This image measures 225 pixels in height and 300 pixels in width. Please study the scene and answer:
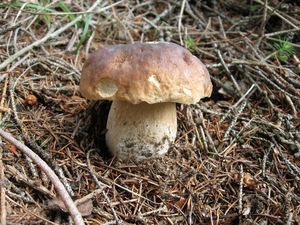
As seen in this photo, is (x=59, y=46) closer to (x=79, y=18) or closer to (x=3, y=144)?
(x=79, y=18)

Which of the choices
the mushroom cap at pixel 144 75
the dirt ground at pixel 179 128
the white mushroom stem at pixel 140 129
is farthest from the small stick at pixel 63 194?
the white mushroom stem at pixel 140 129

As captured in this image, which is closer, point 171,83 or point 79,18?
point 171,83

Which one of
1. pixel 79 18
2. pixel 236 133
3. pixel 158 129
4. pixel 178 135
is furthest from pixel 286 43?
pixel 79 18

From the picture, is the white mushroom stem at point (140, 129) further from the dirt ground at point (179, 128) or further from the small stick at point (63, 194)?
the small stick at point (63, 194)

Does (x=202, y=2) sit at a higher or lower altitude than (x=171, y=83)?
lower

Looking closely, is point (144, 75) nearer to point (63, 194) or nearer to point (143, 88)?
point (143, 88)

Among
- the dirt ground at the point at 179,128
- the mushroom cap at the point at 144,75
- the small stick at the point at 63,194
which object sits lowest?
the dirt ground at the point at 179,128
